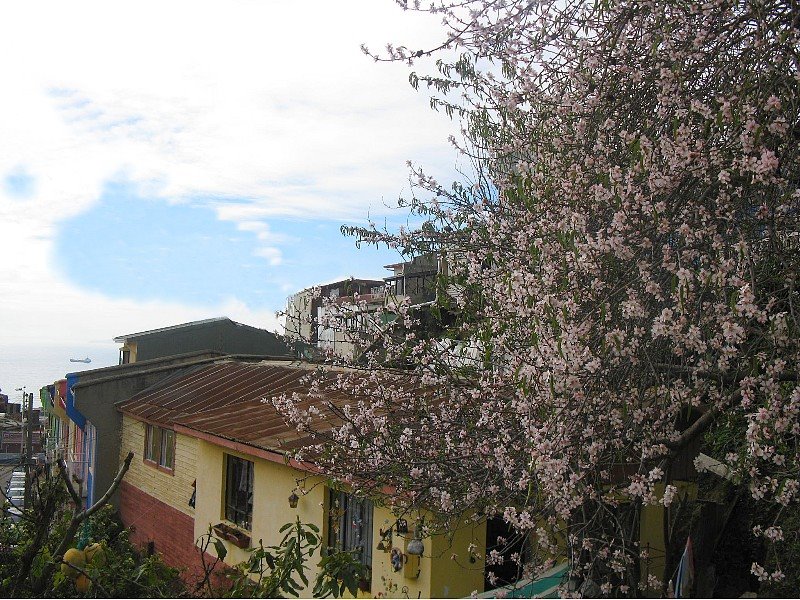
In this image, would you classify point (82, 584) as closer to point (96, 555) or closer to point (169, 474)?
point (96, 555)

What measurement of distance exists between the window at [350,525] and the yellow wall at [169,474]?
15.1 ft

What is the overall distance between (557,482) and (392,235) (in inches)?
138

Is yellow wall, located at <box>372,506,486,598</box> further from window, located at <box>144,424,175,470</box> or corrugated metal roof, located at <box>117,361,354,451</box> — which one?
window, located at <box>144,424,175,470</box>

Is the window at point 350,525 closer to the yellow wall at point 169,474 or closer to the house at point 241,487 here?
the house at point 241,487

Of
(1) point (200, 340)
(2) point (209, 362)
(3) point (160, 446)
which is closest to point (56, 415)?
(1) point (200, 340)

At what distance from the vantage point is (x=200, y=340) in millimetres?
23062

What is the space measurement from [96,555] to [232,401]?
10235 mm

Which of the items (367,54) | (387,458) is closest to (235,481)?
(387,458)

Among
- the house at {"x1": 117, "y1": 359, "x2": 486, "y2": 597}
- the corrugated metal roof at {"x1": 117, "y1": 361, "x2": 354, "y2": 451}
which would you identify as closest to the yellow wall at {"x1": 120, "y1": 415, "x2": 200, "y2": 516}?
the house at {"x1": 117, "y1": 359, "x2": 486, "y2": 597}

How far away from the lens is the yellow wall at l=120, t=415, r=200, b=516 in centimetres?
1481

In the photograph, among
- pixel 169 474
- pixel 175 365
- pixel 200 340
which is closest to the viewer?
pixel 169 474

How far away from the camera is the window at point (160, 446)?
634 inches

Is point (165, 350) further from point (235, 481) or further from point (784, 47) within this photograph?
point (784, 47)

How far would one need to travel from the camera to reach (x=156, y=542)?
16.2 metres
